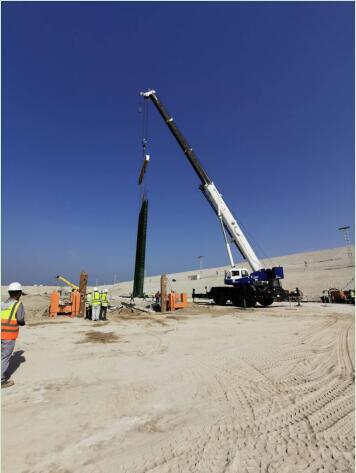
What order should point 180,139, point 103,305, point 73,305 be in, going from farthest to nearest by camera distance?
point 180,139 < point 73,305 < point 103,305

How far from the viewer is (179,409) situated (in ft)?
12.7

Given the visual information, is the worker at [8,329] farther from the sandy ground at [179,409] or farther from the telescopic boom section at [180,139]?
the telescopic boom section at [180,139]

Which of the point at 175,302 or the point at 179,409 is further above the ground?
the point at 179,409

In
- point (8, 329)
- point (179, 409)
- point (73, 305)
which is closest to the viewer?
point (179, 409)

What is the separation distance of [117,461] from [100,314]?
470 inches

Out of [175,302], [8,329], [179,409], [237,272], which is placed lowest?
[175,302]

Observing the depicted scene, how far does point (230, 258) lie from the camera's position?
22531mm

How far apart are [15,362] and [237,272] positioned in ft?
58.5

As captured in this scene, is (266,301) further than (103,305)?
Yes

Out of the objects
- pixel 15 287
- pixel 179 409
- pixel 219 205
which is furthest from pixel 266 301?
pixel 15 287

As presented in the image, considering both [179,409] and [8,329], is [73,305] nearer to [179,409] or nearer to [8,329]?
[8,329]

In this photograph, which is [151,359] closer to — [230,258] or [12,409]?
[12,409]

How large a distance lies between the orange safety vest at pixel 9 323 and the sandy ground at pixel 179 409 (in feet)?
2.95

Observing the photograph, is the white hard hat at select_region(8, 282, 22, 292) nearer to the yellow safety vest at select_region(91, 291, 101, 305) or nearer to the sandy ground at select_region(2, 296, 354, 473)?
the sandy ground at select_region(2, 296, 354, 473)
